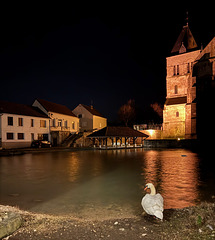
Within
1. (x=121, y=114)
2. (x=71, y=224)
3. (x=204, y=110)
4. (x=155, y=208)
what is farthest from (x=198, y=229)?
(x=121, y=114)

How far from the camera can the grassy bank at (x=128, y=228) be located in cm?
404

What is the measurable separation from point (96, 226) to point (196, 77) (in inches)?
1612

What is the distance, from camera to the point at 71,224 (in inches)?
184

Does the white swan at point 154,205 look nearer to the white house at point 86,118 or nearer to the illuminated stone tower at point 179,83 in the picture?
the illuminated stone tower at point 179,83

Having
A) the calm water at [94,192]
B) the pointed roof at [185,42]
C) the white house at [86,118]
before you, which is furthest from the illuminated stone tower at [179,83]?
the calm water at [94,192]

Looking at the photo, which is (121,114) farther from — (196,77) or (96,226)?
(96,226)

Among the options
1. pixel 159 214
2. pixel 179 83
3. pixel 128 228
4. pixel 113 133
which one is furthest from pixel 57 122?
pixel 128 228

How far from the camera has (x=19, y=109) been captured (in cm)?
3844

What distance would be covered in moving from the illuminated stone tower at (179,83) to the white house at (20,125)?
27.8 metres

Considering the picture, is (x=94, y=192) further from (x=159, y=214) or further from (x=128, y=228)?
(x=128, y=228)

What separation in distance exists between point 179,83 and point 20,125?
38.3 metres

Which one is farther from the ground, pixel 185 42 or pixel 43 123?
pixel 185 42

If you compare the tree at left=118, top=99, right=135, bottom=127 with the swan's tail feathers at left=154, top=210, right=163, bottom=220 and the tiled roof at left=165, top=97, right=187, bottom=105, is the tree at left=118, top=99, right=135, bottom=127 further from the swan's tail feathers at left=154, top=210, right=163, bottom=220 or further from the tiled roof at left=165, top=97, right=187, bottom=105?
the swan's tail feathers at left=154, top=210, right=163, bottom=220

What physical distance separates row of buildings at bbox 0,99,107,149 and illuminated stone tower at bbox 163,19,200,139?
19023 millimetres
